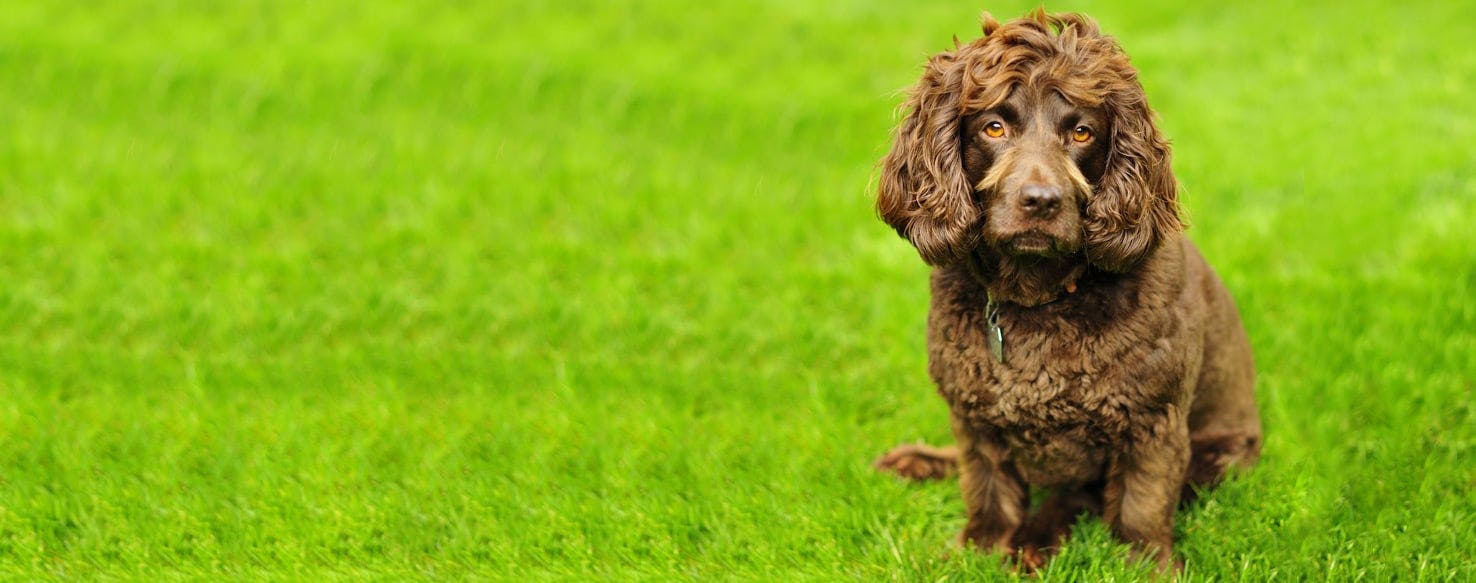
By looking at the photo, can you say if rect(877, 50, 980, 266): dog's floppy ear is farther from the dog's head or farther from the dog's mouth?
the dog's mouth

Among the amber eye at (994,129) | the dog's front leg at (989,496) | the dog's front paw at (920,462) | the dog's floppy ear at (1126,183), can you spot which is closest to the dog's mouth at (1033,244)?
the dog's floppy ear at (1126,183)

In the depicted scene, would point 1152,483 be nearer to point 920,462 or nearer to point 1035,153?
point 920,462

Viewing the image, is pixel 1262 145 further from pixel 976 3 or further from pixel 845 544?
pixel 845 544

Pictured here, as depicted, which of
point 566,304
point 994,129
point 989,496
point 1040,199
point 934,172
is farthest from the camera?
point 566,304

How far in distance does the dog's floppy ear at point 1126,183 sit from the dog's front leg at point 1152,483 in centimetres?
61

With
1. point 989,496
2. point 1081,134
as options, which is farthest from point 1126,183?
point 989,496

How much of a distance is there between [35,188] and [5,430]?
210 cm

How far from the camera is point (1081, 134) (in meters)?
3.41

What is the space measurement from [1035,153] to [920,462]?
5.44ft

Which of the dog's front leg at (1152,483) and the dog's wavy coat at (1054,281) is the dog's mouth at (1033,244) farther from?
the dog's front leg at (1152,483)

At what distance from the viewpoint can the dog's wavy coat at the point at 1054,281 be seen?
11.0ft

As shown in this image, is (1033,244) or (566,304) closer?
(1033,244)

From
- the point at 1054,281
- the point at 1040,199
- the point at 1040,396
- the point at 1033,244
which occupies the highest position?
the point at 1040,199

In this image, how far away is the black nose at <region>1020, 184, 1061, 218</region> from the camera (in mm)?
3199
